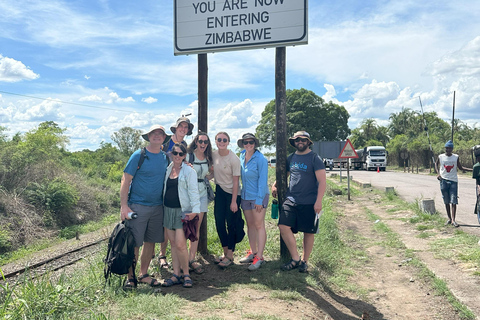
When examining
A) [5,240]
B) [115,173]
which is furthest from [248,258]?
[115,173]

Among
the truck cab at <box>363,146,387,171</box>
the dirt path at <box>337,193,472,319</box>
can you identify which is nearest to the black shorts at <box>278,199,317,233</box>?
the dirt path at <box>337,193,472,319</box>

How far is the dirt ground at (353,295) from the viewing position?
404cm

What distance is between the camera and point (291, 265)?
5395 mm

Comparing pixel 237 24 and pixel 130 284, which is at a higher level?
pixel 237 24

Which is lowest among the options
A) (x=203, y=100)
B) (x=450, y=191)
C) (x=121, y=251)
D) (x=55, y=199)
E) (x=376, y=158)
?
(x=55, y=199)

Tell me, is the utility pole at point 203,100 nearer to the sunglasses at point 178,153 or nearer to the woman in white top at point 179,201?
the woman in white top at point 179,201

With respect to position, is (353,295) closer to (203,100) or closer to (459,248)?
(459,248)

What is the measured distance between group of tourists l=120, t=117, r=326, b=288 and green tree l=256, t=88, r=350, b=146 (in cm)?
4503

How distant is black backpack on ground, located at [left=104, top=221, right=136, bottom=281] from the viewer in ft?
14.7

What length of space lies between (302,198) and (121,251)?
2306 mm

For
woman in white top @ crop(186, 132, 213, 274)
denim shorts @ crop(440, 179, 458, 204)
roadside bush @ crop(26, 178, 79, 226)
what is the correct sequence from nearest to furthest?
woman in white top @ crop(186, 132, 213, 274) → denim shorts @ crop(440, 179, 458, 204) → roadside bush @ crop(26, 178, 79, 226)

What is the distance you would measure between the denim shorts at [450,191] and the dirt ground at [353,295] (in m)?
2.15

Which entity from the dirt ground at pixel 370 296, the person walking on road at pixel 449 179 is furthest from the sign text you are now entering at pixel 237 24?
the person walking on road at pixel 449 179

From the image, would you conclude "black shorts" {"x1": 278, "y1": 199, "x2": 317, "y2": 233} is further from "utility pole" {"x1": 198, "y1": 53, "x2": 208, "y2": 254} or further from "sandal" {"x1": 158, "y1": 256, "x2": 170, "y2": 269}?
"sandal" {"x1": 158, "y1": 256, "x2": 170, "y2": 269}
